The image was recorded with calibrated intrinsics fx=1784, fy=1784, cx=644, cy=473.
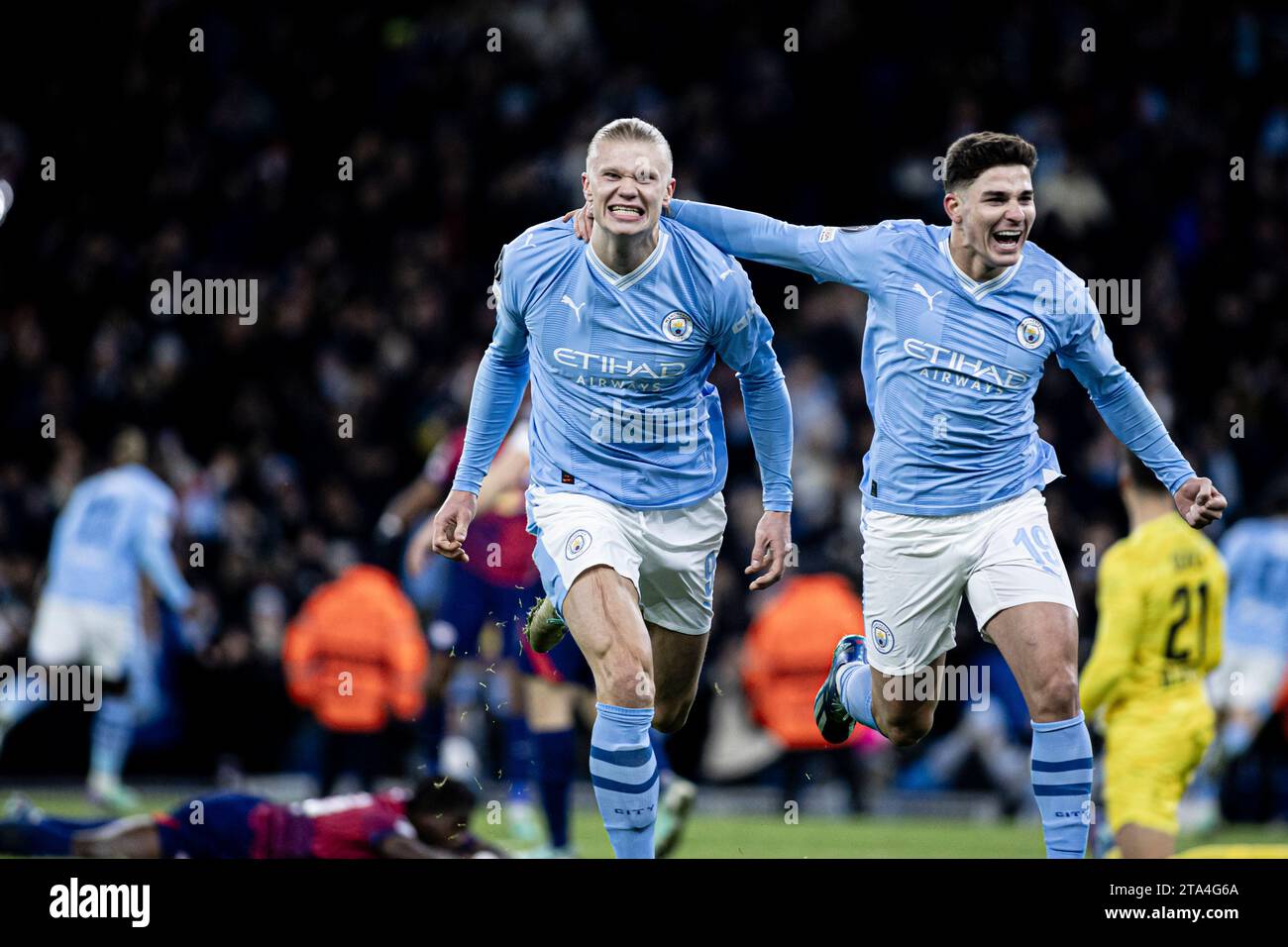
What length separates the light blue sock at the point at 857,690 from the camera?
6.89 meters

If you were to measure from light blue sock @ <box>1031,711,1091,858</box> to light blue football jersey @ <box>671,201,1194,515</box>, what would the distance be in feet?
2.75

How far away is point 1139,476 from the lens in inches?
294

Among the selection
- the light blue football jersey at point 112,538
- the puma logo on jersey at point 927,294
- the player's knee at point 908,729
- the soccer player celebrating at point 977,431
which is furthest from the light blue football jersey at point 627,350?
the light blue football jersey at point 112,538

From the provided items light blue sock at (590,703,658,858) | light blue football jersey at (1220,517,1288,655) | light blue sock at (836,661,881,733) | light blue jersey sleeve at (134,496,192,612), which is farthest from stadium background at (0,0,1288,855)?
light blue sock at (590,703,658,858)

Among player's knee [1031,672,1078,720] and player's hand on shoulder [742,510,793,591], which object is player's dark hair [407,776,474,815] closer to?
player's hand on shoulder [742,510,793,591]

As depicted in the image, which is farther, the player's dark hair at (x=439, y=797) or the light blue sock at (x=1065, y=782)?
the player's dark hair at (x=439, y=797)

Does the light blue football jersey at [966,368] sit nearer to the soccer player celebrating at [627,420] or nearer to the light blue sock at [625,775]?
the soccer player celebrating at [627,420]

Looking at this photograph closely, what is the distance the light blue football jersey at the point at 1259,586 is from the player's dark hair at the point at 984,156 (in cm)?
536

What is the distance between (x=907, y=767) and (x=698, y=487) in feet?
21.8

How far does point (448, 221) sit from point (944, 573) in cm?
1034

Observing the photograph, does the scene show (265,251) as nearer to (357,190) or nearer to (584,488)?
(357,190)

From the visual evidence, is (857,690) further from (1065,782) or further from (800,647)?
(800,647)

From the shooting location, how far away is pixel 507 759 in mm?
11570
